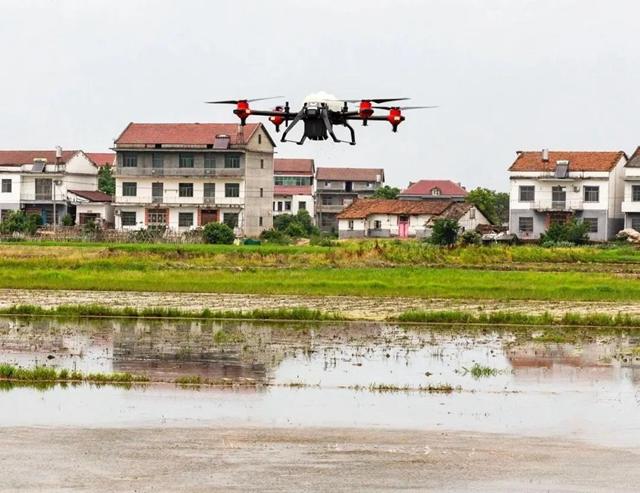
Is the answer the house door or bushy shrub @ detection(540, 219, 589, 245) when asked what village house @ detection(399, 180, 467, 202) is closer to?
the house door

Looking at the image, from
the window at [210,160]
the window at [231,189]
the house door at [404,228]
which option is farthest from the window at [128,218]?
the house door at [404,228]

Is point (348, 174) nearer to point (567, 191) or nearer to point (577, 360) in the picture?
point (567, 191)

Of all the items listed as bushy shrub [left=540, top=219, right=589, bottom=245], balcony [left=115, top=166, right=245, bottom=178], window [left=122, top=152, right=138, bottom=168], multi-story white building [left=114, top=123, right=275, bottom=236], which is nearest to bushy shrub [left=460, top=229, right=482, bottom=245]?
bushy shrub [left=540, top=219, right=589, bottom=245]

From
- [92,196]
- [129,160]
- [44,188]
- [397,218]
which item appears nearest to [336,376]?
[129,160]

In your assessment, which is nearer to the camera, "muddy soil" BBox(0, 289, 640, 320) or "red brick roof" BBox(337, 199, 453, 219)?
"muddy soil" BBox(0, 289, 640, 320)

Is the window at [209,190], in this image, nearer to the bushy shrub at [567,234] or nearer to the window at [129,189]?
the window at [129,189]

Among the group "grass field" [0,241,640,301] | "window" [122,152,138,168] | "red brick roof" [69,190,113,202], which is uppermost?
"window" [122,152,138,168]

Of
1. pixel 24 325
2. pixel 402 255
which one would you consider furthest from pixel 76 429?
pixel 402 255
